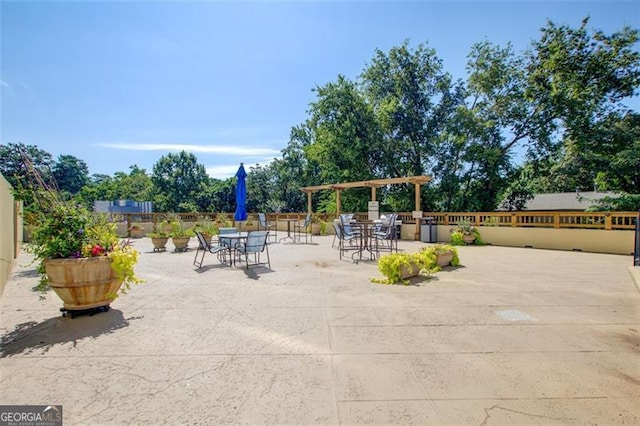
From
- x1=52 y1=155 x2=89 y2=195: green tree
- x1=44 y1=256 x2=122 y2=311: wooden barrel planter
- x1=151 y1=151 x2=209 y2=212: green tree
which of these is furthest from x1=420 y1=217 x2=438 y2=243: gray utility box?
x1=52 y1=155 x2=89 y2=195: green tree

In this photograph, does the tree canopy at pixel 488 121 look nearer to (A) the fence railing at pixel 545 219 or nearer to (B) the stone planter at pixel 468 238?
(A) the fence railing at pixel 545 219

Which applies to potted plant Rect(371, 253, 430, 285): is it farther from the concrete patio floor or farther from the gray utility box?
the gray utility box

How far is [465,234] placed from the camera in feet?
33.8

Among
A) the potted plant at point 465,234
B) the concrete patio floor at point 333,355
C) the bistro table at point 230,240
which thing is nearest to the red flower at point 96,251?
the concrete patio floor at point 333,355

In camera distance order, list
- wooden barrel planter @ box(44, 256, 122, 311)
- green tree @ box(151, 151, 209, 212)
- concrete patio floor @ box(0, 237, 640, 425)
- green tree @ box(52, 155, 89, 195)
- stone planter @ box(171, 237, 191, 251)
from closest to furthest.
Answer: concrete patio floor @ box(0, 237, 640, 425), wooden barrel planter @ box(44, 256, 122, 311), stone planter @ box(171, 237, 191, 251), green tree @ box(151, 151, 209, 212), green tree @ box(52, 155, 89, 195)

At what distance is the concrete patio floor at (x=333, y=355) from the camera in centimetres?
177

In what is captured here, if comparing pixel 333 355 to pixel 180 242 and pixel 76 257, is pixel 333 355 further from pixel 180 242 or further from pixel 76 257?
pixel 180 242

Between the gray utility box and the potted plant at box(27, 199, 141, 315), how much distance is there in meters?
9.67

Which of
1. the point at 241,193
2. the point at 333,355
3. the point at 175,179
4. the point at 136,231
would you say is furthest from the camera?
the point at 175,179

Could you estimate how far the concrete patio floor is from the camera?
177 centimetres

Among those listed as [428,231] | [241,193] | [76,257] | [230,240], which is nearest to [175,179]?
[241,193]

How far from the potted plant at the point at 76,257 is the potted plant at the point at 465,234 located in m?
9.52

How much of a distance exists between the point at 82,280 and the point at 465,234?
1008cm

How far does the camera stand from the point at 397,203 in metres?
16.7
